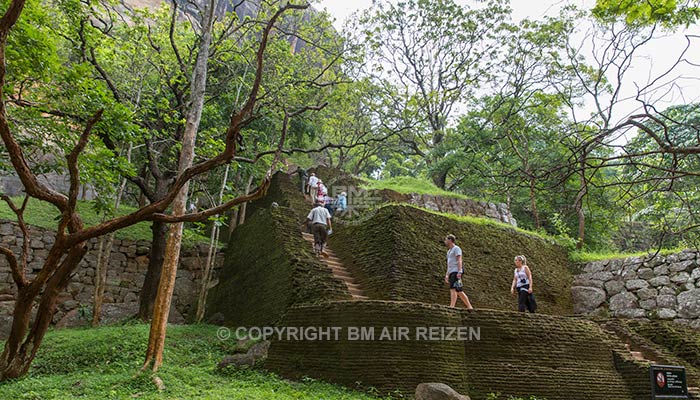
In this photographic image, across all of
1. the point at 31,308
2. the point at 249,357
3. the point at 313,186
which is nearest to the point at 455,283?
the point at 249,357

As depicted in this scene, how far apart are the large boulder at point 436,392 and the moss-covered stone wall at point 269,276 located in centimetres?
243

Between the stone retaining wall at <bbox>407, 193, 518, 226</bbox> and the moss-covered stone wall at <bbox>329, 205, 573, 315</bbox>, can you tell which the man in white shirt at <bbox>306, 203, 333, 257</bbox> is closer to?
the moss-covered stone wall at <bbox>329, 205, 573, 315</bbox>

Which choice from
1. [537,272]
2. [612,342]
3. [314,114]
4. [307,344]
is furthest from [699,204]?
[314,114]

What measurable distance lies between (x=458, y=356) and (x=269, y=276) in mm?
4468

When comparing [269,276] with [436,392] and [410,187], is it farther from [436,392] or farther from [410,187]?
[410,187]

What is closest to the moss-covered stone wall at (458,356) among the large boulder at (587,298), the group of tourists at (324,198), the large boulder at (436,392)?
the large boulder at (436,392)

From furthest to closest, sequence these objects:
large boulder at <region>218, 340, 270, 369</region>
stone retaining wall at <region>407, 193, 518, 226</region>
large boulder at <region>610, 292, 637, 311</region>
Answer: stone retaining wall at <region>407, 193, 518, 226</region> < large boulder at <region>610, 292, 637, 311</region> < large boulder at <region>218, 340, 270, 369</region>

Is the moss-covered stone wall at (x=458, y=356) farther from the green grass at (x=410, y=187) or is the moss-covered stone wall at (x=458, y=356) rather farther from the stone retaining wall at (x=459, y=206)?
the green grass at (x=410, y=187)

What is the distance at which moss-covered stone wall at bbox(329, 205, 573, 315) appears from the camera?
9.25m

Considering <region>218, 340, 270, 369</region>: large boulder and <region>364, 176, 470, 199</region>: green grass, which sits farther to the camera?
<region>364, 176, 470, 199</region>: green grass

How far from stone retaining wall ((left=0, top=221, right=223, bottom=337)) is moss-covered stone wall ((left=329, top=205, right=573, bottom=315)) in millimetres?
4583

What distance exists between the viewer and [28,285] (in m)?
4.82

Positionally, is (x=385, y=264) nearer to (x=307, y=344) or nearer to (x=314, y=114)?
(x=307, y=344)

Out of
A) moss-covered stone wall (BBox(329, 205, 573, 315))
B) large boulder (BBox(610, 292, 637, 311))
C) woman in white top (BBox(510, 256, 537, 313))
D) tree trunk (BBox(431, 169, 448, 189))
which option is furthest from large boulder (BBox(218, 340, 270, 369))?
Result: tree trunk (BBox(431, 169, 448, 189))
